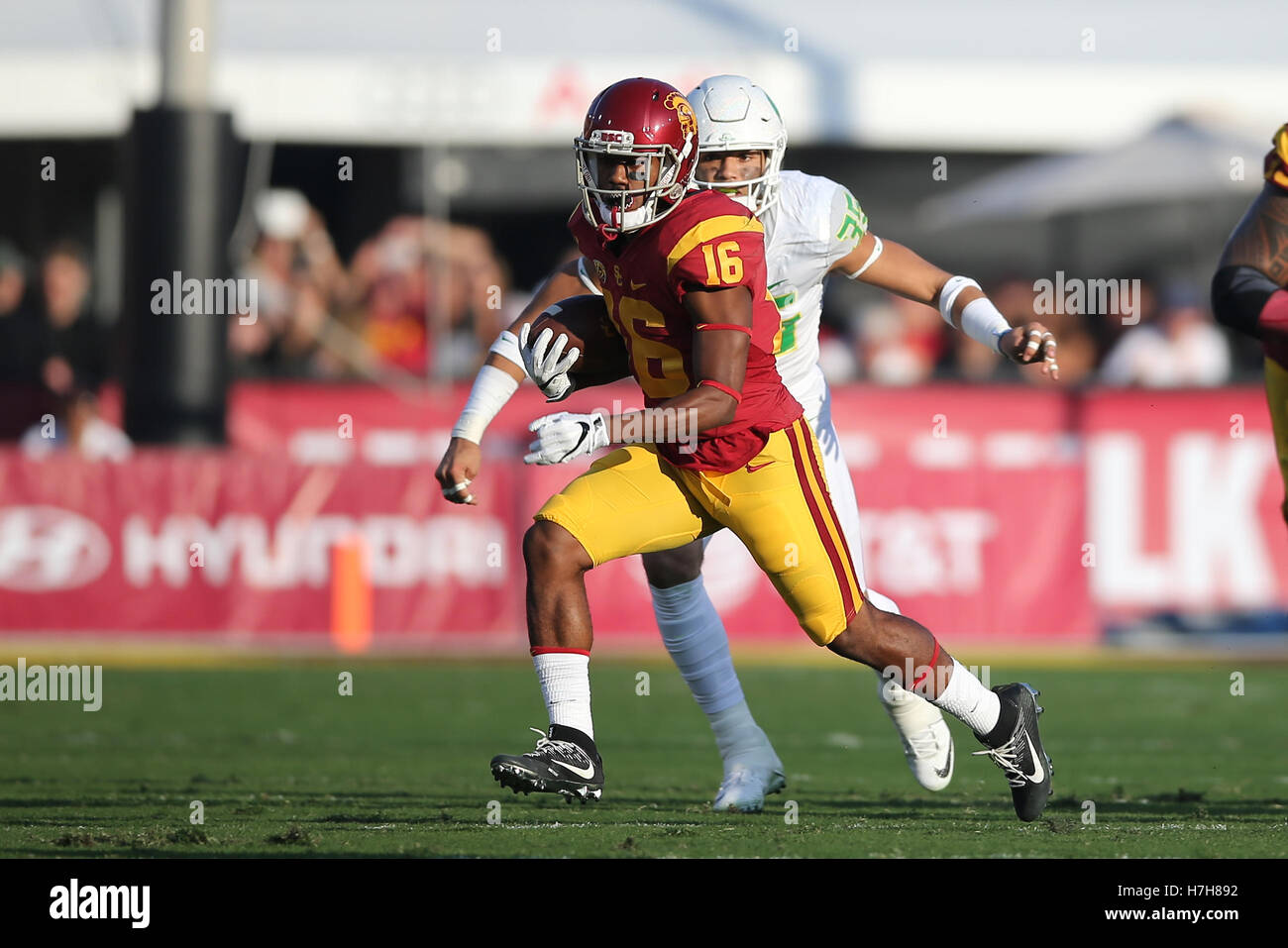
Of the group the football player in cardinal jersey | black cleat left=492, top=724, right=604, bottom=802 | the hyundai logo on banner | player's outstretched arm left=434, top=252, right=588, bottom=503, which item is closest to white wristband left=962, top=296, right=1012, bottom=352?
the football player in cardinal jersey

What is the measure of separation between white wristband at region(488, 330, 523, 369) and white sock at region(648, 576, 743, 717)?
0.92m

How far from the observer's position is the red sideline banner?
11844mm

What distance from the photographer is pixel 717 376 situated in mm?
5215

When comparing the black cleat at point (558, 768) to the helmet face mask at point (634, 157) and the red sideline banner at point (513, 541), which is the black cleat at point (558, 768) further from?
the red sideline banner at point (513, 541)

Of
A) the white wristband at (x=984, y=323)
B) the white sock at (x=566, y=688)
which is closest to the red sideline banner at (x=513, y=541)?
the white wristband at (x=984, y=323)

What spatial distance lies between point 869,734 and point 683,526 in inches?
141

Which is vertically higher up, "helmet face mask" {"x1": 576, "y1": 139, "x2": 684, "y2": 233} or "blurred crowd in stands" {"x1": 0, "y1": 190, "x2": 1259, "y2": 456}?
"blurred crowd in stands" {"x1": 0, "y1": 190, "x2": 1259, "y2": 456}

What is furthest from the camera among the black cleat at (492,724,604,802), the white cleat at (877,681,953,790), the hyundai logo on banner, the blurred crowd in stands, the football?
the blurred crowd in stands

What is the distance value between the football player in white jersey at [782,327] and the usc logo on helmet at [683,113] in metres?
0.46

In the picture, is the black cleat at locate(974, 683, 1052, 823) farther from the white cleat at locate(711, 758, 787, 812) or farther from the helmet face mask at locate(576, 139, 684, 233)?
the helmet face mask at locate(576, 139, 684, 233)

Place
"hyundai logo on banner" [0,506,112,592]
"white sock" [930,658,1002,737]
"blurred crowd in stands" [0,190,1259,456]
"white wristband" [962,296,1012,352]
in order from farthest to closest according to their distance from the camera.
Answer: "blurred crowd in stands" [0,190,1259,456] < "hyundai logo on banner" [0,506,112,592] < "white wristband" [962,296,1012,352] < "white sock" [930,658,1002,737]

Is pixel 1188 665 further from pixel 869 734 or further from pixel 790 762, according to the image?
pixel 790 762

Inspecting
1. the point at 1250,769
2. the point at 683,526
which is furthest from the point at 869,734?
the point at 683,526

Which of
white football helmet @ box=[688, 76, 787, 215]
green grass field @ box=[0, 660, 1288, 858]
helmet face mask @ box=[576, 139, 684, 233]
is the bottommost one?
green grass field @ box=[0, 660, 1288, 858]
